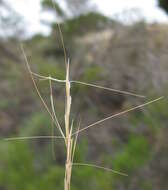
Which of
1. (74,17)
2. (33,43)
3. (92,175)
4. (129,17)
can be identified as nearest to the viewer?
(92,175)

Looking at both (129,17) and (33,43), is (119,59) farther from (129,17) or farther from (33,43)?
(33,43)

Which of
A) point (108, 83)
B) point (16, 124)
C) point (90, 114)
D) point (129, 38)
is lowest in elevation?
point (16, 124)

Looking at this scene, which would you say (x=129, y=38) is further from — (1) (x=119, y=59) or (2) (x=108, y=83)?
(2) (x=108, y=83)

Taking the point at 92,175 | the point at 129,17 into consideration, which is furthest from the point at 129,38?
the point at 92,175

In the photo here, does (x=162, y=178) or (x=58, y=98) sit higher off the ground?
(x=58, y=98)

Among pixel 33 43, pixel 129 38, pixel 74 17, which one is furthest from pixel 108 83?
pixel 33 43

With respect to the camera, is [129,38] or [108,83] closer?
[108,83]

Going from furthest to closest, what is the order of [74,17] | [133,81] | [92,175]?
[74,17] → [133,81] → [92,175]
